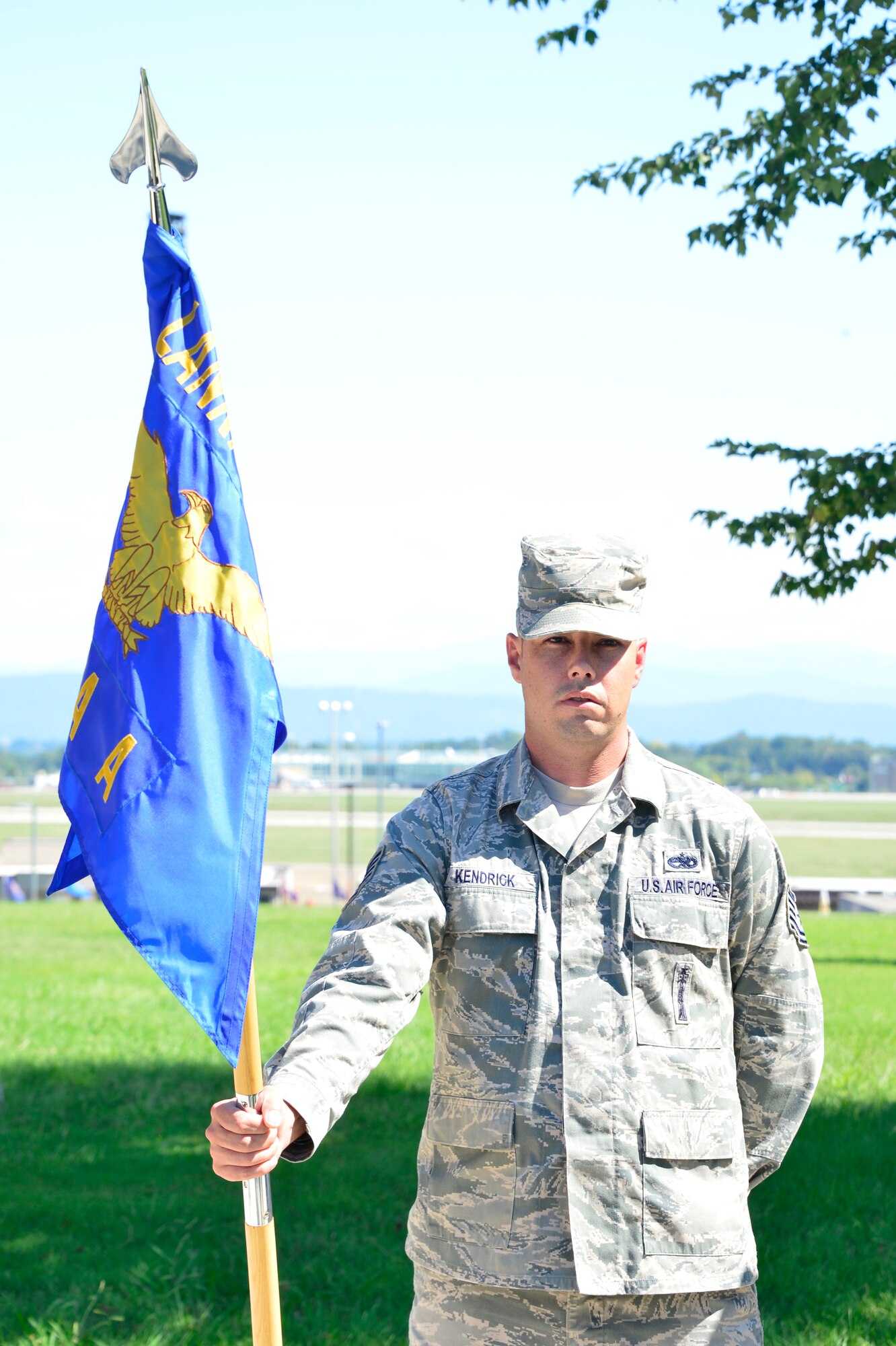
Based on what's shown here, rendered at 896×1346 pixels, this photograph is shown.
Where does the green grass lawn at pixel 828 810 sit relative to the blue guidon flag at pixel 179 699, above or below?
below

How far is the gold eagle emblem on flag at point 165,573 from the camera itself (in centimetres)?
304

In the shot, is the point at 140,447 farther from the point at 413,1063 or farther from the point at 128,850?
the point at 413,1063

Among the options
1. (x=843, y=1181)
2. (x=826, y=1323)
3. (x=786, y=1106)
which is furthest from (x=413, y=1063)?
(x=786, y=1106)

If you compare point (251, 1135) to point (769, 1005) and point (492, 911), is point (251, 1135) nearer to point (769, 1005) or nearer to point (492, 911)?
point (492, 911)

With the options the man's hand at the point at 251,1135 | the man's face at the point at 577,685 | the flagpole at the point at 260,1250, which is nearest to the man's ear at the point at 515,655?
the man's face at the point at 577,685

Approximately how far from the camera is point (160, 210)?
3.06m

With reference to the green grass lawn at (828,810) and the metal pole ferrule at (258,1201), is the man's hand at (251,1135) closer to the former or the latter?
the metal pole ferrule at (258,1201)

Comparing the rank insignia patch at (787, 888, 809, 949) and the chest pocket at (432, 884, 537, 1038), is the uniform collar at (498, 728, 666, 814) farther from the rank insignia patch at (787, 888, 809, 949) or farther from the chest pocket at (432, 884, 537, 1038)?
the rank insignia patch at (787, 888, 809, 949)

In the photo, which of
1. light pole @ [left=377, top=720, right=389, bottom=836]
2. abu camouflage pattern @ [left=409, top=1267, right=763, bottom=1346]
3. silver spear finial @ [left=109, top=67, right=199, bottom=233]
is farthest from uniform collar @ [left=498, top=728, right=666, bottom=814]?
light pole @ [left=377, top=720, right=389, bottom=836]

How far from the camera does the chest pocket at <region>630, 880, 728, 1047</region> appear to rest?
2.75 meters

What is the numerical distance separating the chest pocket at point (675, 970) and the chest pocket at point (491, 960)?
21 centimetres

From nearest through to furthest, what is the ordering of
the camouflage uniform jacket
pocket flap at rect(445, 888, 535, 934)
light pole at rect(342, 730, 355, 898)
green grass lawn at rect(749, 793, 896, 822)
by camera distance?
the camouflage uniform jacket < pocket flap at rect(445, 888, 535, 934) < light pole at rect(342, 730, 355, 898) < green grass lawn at rect(749, 793, 896, 822)

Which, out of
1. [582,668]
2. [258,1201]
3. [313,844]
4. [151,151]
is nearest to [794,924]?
[582,668]

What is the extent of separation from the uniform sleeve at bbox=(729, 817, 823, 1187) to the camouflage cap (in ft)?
1.65
